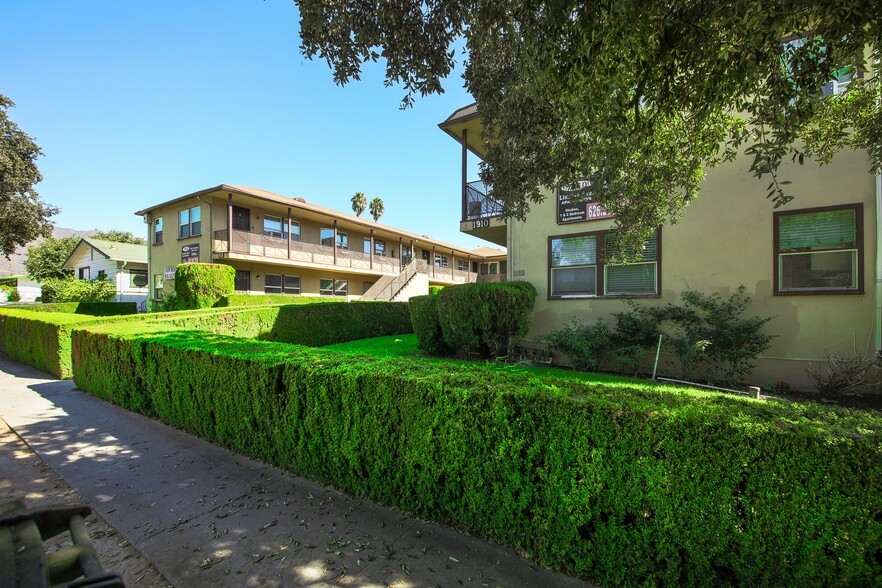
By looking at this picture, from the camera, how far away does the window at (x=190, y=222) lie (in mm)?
20859

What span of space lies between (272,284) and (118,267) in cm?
1422

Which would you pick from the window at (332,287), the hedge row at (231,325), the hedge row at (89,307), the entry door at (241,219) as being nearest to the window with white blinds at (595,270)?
the hedge row at (231,325)

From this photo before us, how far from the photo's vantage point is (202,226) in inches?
809

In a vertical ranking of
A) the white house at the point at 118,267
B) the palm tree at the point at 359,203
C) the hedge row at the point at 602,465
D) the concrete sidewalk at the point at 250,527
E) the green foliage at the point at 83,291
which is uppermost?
the palm tree at the point at 359,203

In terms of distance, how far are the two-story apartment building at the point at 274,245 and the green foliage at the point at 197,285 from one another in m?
2.54

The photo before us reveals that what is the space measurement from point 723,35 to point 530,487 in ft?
15.2

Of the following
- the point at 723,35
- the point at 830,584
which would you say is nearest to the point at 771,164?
the point at 723,35

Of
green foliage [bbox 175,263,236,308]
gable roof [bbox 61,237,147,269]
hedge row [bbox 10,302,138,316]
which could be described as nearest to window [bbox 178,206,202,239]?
green foliage [bbox 175,263,236,308]

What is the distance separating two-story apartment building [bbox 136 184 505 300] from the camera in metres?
20.2

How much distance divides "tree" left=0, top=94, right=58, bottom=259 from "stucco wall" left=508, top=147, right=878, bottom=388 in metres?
29.0

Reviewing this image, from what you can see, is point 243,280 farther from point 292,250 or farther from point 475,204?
point 475,204

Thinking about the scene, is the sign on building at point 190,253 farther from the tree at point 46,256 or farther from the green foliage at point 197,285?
the tree at point 46,256

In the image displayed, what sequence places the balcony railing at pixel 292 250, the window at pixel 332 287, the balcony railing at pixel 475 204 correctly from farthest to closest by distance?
the window at pixel 332 287, the balcony railing at pixel 292 250, the balcony railing at pixel 475 204

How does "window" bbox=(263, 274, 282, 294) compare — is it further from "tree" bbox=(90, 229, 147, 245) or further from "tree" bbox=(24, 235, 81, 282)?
"tree" bbox=(90, 229, 147, 245)
